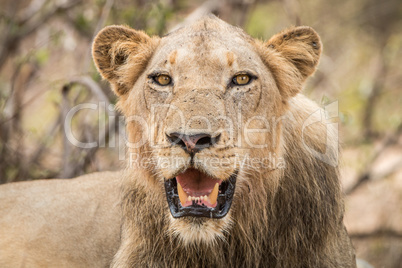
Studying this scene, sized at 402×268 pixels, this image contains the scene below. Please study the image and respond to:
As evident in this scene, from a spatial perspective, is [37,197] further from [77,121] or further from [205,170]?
[77,121]

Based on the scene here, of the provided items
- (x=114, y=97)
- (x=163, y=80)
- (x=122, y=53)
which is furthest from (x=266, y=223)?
(x=114, y=97)

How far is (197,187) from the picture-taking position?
3.60 metres

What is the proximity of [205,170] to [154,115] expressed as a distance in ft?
2.48

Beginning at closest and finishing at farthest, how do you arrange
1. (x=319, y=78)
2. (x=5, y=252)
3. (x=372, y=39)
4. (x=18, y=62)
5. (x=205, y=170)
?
1. (x=205, y=170)
2. (x=5, y=252)
3. (x=18, y=62)
4. (x=319, y=78)
5. (x=372, y=39)

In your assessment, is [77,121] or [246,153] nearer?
[246,153]

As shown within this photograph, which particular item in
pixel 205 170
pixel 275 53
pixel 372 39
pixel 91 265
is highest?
pixel 372 39

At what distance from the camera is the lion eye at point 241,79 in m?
3.98

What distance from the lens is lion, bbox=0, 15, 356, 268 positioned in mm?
3633

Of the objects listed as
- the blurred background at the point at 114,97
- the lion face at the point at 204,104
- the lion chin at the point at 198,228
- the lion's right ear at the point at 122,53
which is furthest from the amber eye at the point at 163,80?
the blurred background at the point at 114,97

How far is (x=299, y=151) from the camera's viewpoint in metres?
4.27

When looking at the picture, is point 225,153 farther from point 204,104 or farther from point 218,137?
point 204,104

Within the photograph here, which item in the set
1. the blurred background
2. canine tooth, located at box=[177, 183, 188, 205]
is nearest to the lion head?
canine tooth, located at box=[177, 183, 188, 205]

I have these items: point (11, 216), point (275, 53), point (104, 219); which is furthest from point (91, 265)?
point (275, 53)

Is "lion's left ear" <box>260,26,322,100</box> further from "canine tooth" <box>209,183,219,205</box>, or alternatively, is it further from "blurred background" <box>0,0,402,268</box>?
"canine tooth" <box>209,183,219,205</box>
